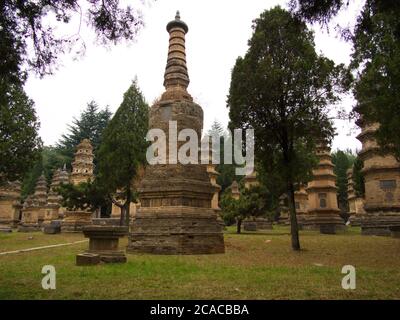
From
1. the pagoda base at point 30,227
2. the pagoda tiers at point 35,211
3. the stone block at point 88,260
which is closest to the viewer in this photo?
the stone block at point 88,260

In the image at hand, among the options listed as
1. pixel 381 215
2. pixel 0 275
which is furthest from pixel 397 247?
pixel 0 275

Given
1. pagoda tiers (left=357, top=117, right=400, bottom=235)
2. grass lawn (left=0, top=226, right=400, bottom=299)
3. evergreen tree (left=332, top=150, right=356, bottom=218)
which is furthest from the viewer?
evergreen tree (left=332, top=150, right=356, bottom=218)

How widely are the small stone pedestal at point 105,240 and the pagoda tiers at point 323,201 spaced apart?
64.5ft

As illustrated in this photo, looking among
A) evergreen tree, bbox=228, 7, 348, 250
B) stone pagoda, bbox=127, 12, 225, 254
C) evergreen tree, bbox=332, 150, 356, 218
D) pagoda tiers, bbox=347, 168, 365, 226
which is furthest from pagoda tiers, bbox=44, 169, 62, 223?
evergreen tree, bbox=332, 150, 356, 218

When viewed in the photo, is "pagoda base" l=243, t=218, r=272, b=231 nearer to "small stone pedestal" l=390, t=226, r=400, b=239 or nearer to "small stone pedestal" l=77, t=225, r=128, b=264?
"small stone pedestal" l=390, t=226, r=400, b=239

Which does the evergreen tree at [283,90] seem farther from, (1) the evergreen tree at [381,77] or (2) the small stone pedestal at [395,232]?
(2) the small stone pedestal at [395,232]

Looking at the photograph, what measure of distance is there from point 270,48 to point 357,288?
10899 millimetres

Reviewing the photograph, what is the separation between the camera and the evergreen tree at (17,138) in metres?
19.5

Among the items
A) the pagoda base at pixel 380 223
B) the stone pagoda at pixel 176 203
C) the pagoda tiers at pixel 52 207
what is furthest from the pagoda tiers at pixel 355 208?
the pagoda tiers at pixel 52 207

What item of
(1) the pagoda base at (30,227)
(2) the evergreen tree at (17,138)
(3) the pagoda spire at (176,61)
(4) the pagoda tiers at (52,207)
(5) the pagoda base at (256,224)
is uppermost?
(3) the pagoda spire at (176,61)

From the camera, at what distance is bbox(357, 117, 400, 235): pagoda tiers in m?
21.0

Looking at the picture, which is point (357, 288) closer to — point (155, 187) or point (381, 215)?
point (155, 187)

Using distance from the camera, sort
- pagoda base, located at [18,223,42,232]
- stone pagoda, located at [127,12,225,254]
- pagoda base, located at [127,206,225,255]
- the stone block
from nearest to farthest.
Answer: the stone block
pagoda base, located at [127,206,225,255]
stone pagoda, located at [127,12,225,254]
pagoda base, located at [18,223,42,232]

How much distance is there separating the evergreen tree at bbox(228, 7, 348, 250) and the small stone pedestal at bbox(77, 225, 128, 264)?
7155 millimetres
